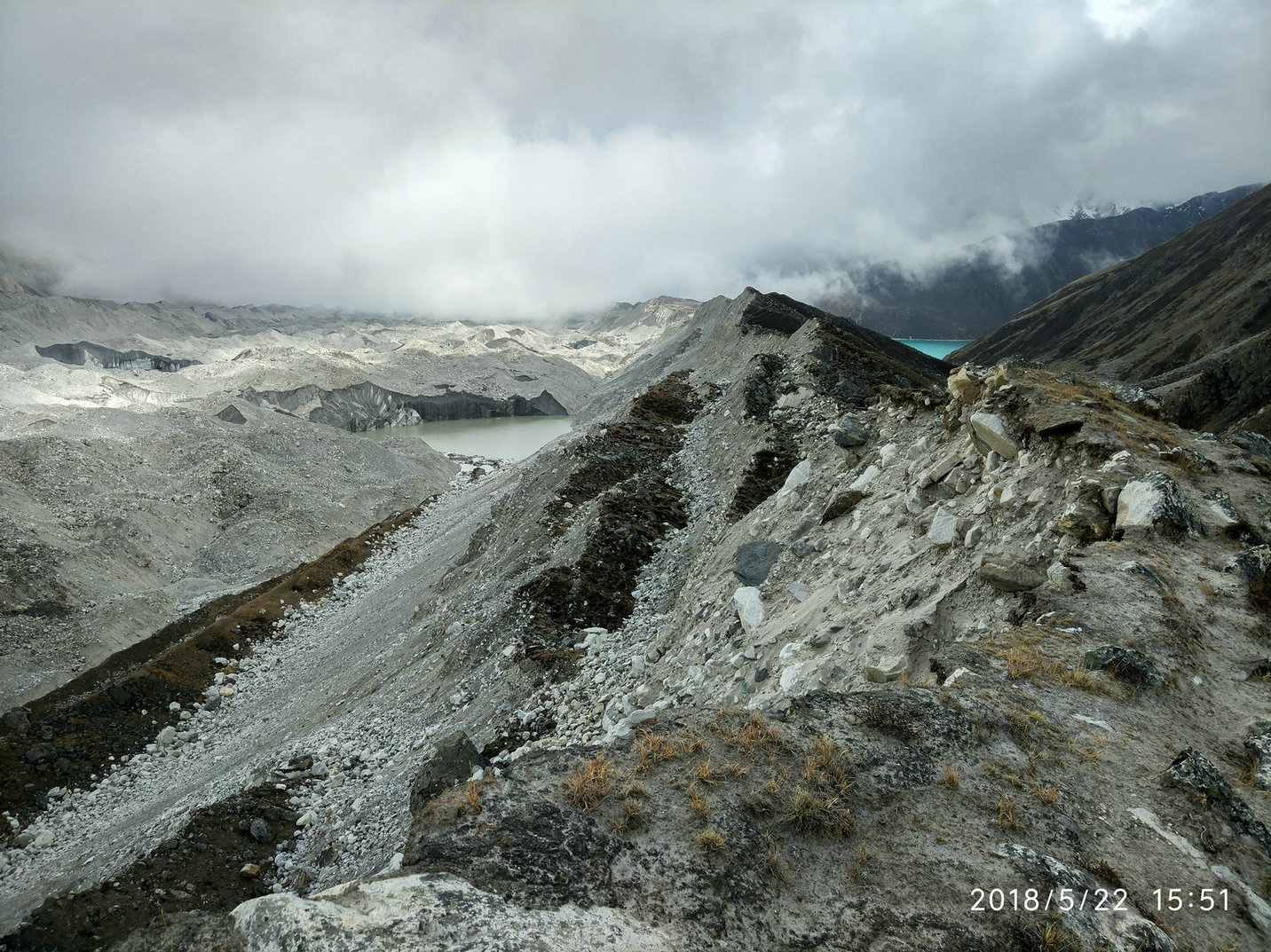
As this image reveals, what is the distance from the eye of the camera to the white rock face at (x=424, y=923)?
3.27 metres

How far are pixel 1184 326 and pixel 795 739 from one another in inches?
3934

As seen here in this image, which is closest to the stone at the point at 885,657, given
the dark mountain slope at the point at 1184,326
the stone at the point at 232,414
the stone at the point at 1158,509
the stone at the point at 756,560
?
the stone at the point at 1158,509

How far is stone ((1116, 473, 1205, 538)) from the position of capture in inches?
284

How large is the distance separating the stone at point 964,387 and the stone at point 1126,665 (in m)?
5.94

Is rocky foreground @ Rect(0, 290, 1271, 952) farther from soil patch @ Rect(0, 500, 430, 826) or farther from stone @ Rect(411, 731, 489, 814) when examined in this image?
soil patch @ Rect(0, 500, 430, 826)

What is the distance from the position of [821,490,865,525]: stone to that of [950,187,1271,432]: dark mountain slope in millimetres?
33480

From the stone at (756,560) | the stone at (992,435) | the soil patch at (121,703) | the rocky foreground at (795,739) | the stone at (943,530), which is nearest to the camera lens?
the rocky foreground at (795,739)

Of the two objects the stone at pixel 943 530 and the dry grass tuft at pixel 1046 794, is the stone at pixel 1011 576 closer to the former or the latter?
the stone at pixel 943 530

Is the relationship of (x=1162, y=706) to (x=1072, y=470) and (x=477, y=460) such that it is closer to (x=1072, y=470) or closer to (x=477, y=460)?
(x=1072, y=470)

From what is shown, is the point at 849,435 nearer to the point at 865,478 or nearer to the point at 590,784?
the point at 865,478

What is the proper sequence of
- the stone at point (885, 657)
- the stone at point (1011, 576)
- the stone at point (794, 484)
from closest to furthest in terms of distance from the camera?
the stone at point (885, 657), the stone at point (1011, 576), the stone at point (794, 484)

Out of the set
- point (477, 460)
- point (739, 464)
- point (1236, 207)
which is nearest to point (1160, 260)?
point (1236, 207)

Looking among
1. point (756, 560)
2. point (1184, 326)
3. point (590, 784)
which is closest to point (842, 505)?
point (756, 560)

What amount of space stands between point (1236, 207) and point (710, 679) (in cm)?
13930
